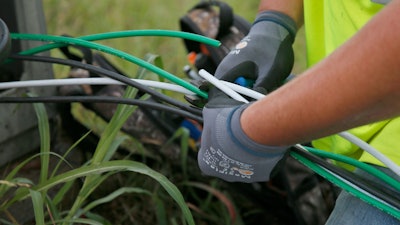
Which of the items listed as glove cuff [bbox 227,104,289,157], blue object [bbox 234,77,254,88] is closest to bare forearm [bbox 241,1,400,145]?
glove cuff [bbox 227,104,289,157]

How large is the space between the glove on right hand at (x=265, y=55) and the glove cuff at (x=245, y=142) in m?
0.19

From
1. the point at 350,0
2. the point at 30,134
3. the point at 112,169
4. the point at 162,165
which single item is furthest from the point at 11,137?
the point at 350,0

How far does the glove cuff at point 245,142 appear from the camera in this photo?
103cm

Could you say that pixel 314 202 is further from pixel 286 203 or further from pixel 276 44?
pixel 276 44

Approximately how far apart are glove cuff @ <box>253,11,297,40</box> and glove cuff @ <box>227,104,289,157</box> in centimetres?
40

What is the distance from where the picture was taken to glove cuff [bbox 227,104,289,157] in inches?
40.7

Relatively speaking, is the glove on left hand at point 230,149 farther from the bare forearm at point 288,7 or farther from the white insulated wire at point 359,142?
the bare forearm at point 288,7

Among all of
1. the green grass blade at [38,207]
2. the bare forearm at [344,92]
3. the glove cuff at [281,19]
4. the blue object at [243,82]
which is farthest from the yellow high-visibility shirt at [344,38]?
the green grass blade at [38,207]

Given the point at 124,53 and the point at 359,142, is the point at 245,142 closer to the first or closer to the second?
the point at 359,142

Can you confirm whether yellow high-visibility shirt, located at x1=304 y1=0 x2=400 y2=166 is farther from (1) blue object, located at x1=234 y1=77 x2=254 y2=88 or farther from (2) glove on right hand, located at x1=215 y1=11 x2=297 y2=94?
(1) blue object, located at x1=234 y1=77 x2=254 y2=88

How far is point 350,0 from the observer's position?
128 cm

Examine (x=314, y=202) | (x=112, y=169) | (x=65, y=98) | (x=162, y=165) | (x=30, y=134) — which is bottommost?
(x=314, y=202)

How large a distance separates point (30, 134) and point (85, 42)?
525 millimetres

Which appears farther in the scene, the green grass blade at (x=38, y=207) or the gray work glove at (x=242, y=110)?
the green grass blade at (x=38, y=207)
